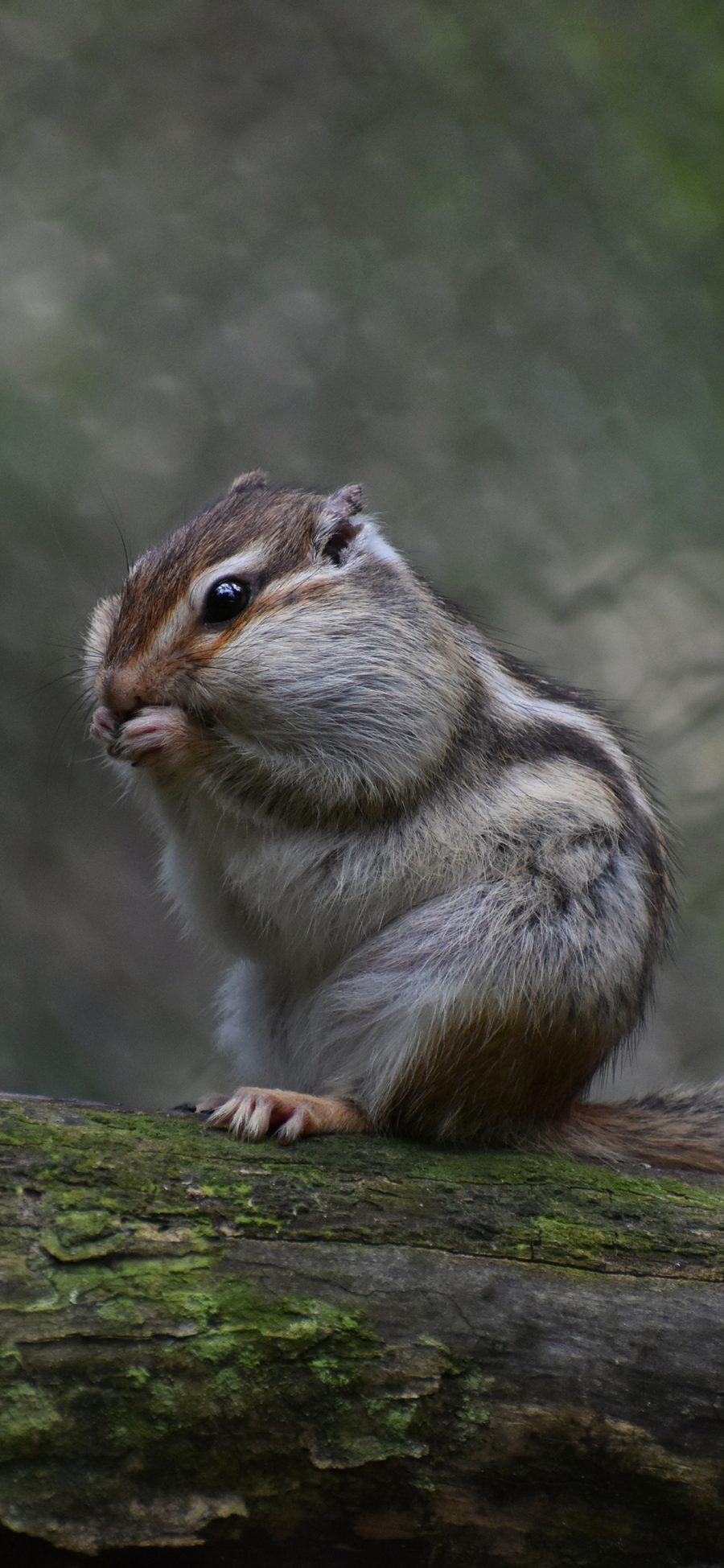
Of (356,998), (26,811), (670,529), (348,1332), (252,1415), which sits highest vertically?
(670,529)

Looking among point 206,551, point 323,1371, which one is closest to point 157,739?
point 206,551

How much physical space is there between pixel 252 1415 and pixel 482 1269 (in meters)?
0.45

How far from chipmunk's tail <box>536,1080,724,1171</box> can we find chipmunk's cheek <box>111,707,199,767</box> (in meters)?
1.05

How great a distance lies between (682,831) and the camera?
524cm

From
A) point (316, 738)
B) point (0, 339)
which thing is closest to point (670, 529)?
point (0, 339)

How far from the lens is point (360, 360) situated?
16.3 feet

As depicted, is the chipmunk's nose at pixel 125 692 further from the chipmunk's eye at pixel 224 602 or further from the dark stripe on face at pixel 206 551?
the chipmunk's eye at pixel 224 602

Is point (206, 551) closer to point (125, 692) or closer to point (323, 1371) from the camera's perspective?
point (125, 692)

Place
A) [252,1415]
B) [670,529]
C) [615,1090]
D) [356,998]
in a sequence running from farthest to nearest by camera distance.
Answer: [670,529], [615,1090], [356,998], [252,1415]

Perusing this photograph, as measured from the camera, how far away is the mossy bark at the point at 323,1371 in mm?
1810

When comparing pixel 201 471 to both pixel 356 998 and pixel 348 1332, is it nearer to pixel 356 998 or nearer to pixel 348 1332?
pixel 356 998

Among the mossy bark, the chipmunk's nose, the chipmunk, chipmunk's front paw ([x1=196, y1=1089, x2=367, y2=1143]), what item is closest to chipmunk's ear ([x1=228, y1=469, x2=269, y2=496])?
the chipmunk

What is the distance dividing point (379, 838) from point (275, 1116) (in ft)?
1.96

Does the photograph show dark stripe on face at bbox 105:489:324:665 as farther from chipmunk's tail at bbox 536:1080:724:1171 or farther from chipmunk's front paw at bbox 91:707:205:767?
chipmunk's tail at bbox 536:1080:724:1171
